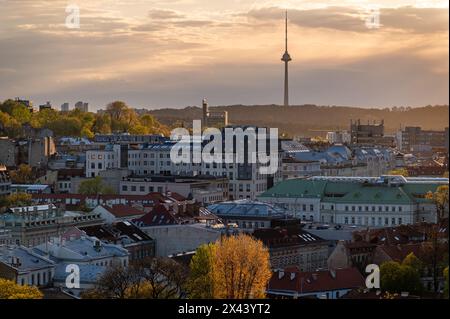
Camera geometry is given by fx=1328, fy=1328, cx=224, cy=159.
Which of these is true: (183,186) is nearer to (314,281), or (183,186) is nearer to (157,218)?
(157,218)

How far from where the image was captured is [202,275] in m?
25.1

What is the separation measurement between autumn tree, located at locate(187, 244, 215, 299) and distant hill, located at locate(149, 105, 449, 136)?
94503 millimetres

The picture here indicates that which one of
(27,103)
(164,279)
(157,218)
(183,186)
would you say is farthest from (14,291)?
(27,103)

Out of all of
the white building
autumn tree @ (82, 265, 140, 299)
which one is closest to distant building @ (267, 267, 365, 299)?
autumn tree @ (82, 265, 140, 299)

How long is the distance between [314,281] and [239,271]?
13.6 ft

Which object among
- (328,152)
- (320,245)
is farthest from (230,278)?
(328,152)

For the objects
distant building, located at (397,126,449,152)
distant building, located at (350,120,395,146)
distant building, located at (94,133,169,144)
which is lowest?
distant building, located at (397,126,449,152)

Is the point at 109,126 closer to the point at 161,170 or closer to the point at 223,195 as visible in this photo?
the point at 161,170

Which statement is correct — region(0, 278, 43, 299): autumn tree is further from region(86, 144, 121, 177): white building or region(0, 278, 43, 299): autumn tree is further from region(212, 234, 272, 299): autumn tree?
region(86, 144, 121, 177): white building

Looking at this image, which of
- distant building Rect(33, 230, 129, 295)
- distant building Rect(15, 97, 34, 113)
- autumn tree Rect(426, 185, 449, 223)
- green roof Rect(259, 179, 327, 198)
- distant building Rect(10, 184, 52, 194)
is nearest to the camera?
distant building Rect(33, 230, 129, 295)

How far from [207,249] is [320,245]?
801 centimetres

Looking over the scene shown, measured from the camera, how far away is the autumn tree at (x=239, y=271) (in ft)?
73.3

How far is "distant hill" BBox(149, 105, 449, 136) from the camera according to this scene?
424 ft

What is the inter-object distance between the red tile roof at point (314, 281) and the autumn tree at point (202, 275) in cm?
141
